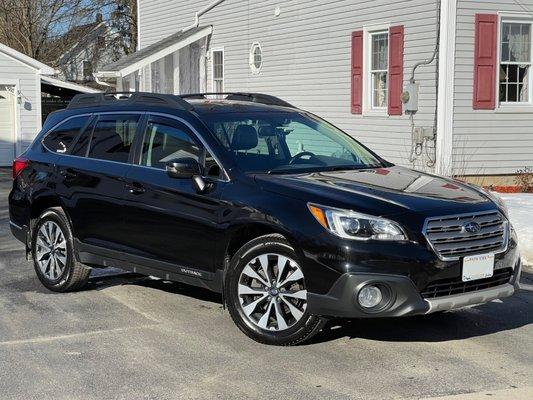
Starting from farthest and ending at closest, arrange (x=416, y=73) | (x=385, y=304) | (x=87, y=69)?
(x=87, y=69), (x=416, y=73), (x=385, y=304)

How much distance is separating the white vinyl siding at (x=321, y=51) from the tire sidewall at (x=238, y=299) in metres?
9.13

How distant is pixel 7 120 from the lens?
955 inches

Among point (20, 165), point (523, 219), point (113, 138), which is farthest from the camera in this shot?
point (523, 219)

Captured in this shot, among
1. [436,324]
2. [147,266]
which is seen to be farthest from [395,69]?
[147,266]

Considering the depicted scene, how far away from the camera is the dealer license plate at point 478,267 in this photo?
5.56m

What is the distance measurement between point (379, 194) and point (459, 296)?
0.87 metres

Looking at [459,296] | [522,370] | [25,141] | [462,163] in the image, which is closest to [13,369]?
[459,296]

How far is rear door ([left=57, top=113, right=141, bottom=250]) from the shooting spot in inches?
274

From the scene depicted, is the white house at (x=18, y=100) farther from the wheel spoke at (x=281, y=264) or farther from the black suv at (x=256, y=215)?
the wheel spoke at (x=281, y=264)

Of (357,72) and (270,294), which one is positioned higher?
(357,72)

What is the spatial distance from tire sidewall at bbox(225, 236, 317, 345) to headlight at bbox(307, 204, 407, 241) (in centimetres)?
37

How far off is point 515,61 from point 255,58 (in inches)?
274

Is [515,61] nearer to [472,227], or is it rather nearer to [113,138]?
[113,138]

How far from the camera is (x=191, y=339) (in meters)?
6.07
